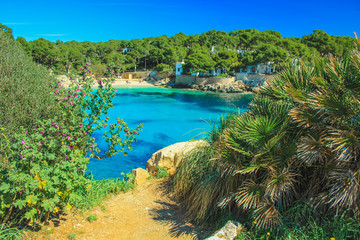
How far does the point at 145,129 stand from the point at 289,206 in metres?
16.8

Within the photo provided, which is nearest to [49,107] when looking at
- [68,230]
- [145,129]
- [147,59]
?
[68,230]

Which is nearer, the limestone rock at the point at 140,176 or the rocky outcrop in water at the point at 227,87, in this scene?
the limestone rock at the point at 140,176

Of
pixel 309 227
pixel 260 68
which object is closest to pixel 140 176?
pixel 309 227

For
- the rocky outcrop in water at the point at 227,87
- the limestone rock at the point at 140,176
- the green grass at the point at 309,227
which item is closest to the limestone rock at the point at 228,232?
the green grass at the point at 309,227

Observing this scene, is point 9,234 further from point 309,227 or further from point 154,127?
point 154,127

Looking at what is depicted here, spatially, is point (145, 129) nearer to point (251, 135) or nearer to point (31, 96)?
point (31, 96)

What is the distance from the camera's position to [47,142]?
4.21 meters

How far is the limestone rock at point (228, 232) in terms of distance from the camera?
3.37 m

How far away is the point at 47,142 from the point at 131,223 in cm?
195

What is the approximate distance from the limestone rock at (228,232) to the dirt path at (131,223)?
690mm

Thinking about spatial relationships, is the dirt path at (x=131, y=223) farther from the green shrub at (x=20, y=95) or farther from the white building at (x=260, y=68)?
the white building at (x=260, y=68)

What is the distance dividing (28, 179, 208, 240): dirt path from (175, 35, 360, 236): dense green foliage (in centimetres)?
102

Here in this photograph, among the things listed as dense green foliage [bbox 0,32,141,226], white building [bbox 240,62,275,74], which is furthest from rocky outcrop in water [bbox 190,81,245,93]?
dense green foliage [bbox 0,32,141,226]

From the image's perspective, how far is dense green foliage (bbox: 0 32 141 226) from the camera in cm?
322
